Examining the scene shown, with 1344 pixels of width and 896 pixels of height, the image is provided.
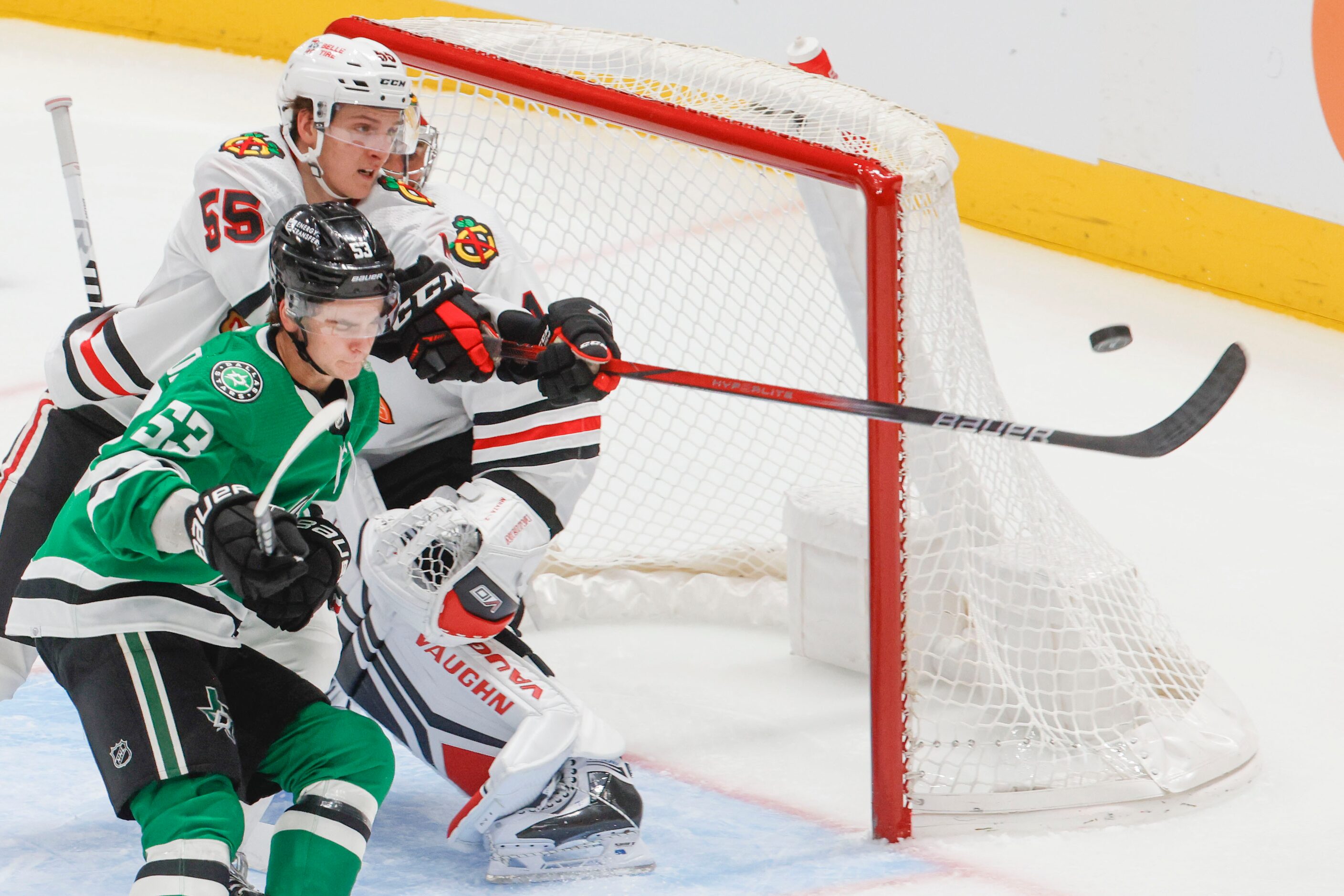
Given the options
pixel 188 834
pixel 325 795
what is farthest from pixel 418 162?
pixel 188 834

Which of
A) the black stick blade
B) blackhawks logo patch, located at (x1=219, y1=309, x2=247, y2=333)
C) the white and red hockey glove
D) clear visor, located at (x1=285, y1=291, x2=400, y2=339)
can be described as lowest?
the white and red hockey glove

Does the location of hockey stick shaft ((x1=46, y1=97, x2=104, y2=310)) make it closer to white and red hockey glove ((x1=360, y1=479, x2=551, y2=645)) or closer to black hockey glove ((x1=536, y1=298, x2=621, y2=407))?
white and red hockey glove ((x1=360, y1=479, x2=551, y2=645))

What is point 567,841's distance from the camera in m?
2.43

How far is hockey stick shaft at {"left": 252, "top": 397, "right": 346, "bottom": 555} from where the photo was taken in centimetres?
180

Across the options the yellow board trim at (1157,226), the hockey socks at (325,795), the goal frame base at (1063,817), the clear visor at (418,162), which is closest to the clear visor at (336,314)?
the hockey socks at (325,795)

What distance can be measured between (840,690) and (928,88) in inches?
116

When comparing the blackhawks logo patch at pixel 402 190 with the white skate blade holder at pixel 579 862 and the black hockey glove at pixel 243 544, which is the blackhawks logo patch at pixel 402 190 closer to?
the black hockey glove at pixel 243 544

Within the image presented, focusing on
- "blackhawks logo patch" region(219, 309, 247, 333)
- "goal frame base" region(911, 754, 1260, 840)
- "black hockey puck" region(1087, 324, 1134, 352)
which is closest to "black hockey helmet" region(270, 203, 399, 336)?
"blackhawks logo patch" region(219, 309, 247, 333)

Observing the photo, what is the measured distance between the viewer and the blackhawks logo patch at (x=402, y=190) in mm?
2539

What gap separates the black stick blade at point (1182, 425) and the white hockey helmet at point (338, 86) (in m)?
1.04

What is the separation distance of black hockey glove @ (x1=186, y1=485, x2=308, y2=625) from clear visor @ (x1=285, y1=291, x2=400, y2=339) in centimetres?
24

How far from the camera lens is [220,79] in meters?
6.66

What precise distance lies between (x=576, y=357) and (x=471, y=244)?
1.11ft

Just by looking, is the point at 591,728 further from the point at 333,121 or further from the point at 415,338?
the point at 333,121
